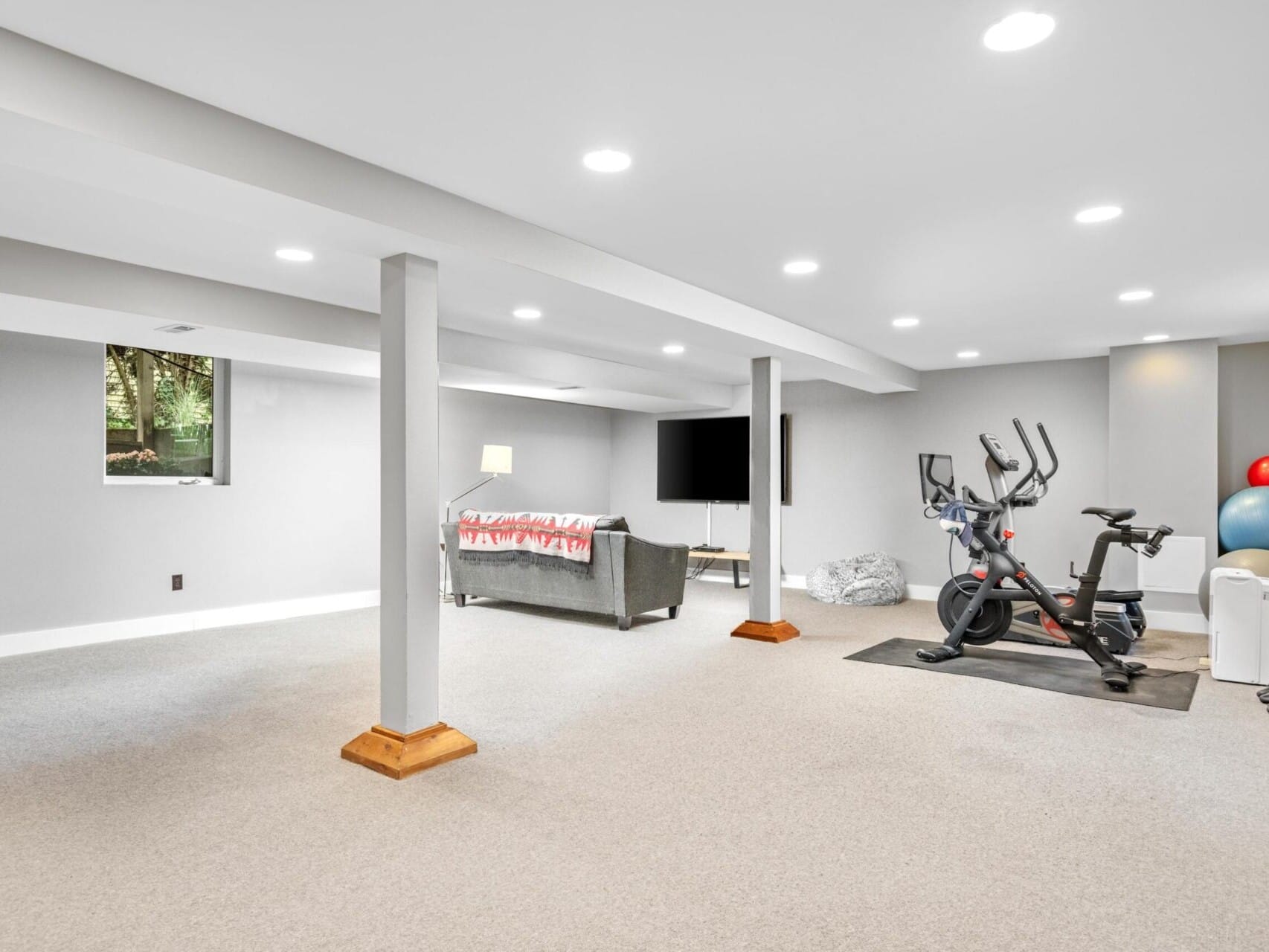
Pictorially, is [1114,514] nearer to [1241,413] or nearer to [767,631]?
[767,631]

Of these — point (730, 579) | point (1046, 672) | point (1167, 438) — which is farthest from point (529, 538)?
point (1167, 438)

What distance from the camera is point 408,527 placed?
3.19 metres

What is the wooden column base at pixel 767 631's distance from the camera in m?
5.57

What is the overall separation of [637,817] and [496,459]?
5.33 m

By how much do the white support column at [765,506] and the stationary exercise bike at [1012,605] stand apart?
102 centimetres

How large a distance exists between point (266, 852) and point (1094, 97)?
3280mm

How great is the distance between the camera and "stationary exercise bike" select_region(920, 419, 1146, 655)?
5.07 metres

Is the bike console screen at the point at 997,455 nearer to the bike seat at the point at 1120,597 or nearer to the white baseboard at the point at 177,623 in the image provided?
the bike seat at the point at 1120,597

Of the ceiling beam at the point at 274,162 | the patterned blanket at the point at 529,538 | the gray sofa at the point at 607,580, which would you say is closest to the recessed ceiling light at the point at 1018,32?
the ceiling beam at the point at 274,162

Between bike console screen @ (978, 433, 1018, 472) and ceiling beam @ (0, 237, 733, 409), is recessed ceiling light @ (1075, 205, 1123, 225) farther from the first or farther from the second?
ceiling beam @ (0, 237, 733, 409)

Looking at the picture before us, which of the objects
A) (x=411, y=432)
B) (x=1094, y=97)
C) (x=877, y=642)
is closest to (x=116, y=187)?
(x=411, y=432)

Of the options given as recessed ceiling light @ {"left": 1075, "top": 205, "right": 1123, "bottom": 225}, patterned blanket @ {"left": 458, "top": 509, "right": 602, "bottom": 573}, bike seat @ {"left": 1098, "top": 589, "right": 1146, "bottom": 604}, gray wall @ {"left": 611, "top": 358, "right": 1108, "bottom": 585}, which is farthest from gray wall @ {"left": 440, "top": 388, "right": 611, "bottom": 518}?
recessed ceiling light @ {"left": 1075, "top": 205, "right": 1123, "bottom": 225}

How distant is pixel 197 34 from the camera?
200 cm

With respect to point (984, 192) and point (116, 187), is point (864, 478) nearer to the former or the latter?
point (984, 192)
